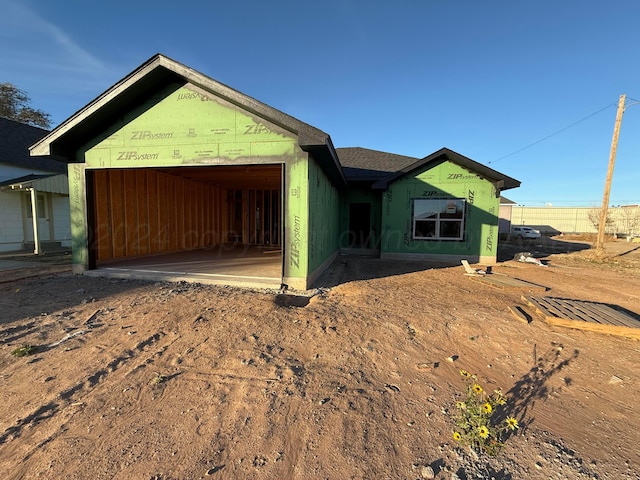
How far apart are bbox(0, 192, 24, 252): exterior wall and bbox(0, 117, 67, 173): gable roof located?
1.62m

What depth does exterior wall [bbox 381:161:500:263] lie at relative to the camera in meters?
10.8

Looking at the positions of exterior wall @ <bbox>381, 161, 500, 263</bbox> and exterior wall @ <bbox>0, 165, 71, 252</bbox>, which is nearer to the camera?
exterior wall @ <bbox>381, 161, 500, 263</bbox>

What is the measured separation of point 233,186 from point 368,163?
6.94 meters

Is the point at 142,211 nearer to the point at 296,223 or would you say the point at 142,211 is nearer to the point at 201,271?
the point at 201,271

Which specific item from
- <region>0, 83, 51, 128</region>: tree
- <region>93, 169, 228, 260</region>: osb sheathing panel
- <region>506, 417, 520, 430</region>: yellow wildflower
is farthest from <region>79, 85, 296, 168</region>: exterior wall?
<region>0, 83, 51, 128</region>: tree

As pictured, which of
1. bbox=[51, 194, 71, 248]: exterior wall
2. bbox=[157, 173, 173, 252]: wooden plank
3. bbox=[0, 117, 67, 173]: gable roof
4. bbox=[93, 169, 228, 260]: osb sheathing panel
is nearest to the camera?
bbox=[93, 169, 228, 260]: osb sheathing panel

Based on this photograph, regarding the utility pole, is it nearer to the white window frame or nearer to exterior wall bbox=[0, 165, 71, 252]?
the white window frame

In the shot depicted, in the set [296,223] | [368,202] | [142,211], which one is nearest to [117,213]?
[142,211]

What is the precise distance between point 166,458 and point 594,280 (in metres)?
10.6

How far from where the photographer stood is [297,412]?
2.50 metres

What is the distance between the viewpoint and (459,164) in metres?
10.8

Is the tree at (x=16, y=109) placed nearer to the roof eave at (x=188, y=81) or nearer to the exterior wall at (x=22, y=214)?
the exterior wall at (x=22, y=214)

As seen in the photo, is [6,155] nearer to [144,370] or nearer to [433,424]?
[144,370]

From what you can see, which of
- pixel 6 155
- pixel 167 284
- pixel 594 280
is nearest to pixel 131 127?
pixel 167 284
